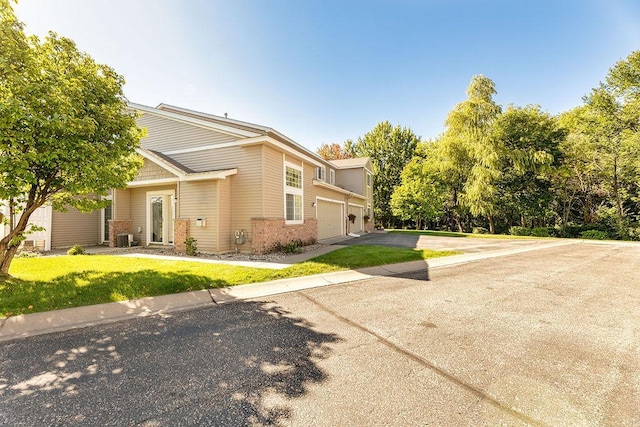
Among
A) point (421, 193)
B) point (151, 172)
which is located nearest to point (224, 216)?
point (151, 172)

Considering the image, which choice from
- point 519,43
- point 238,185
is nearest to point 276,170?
point 238,185

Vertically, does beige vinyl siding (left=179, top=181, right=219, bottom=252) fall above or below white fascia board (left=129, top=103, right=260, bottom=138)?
below

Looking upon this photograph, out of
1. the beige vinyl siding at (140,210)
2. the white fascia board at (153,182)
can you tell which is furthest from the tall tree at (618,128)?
the beige vinyl siding at (140,210)

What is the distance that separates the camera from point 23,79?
16.7ft

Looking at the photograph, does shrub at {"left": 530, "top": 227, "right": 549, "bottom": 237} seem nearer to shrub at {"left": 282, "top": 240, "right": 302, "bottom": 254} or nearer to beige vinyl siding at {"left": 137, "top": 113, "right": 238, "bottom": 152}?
shrub at {"left": 282, "top": 240, "right": 302, "bottom": 254}

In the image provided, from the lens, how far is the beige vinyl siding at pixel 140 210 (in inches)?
522

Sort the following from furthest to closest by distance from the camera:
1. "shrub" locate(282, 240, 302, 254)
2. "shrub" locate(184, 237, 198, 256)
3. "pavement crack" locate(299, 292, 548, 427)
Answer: "shrub" locate(282, 240, 302, 254) < "shrub" locate(184, 237, 198, 256) < "pavement crack" locate(299, 292, 548, 427)

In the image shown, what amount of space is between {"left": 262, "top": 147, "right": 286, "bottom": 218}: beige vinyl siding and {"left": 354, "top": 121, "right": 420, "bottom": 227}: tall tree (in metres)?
27.5

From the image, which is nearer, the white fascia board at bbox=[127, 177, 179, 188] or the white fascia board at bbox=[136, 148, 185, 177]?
the white fascia board at bbox=[136, 148, 185, 177]

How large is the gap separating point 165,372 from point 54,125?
5.44m

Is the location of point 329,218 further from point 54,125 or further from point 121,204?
point 54,125

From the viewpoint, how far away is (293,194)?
1344 centimetres

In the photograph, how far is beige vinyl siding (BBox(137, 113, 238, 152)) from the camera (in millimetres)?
12477

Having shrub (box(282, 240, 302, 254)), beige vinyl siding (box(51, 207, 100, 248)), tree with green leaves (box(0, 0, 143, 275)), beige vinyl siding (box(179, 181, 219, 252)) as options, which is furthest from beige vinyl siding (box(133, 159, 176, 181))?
shrub (box(282, 240, 302, 254))
